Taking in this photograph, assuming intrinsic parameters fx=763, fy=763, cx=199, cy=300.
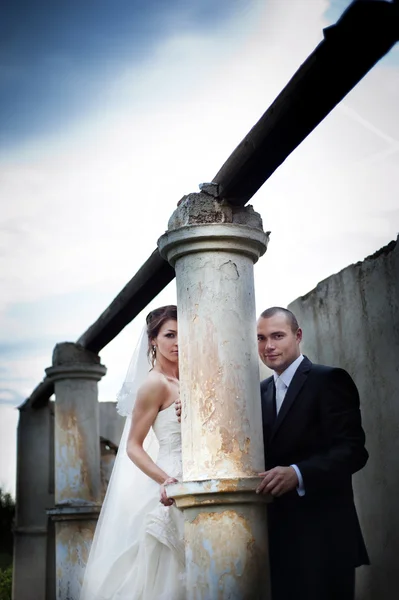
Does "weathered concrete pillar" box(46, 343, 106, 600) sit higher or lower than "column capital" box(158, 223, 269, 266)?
lower

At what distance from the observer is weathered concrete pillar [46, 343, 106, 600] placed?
6930 mm

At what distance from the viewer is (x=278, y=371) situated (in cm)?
412

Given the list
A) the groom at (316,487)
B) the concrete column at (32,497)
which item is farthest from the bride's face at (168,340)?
the concrete column at (32,497)

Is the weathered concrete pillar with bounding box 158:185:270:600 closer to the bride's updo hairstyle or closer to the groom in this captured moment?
the groom

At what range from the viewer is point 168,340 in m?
4.85

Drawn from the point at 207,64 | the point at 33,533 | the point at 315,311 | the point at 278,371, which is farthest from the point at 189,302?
the point at 33,533

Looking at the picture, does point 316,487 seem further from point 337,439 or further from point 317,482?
point 337,439

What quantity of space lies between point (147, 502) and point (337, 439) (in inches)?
62.7

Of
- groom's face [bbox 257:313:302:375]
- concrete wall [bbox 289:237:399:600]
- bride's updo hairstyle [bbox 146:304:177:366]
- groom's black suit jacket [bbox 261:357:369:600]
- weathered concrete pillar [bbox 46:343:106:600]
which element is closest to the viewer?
groom's black suit jacket [bbox 261:357:369:600]

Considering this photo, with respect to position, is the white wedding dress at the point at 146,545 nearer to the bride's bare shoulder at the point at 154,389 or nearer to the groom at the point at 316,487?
the bride's bare shoulder at the point at 154,389

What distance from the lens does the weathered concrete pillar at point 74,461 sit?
273 inches

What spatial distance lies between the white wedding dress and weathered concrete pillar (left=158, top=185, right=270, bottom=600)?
94cm

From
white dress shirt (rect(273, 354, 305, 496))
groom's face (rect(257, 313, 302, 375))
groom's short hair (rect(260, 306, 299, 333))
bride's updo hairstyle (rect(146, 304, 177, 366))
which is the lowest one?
white dress shirt (rect(273, 354, 305, 496))

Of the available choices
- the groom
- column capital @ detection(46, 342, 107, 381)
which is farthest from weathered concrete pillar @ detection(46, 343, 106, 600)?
the groom
